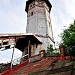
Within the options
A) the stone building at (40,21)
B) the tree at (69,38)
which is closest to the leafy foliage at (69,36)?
the tree at (69,38)

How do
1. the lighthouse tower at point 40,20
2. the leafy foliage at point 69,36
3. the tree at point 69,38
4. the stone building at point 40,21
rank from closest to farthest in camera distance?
the tree at point 69,38
the leafy foliage at point 69,36
the stone building at point 40,21
the lighthouse tower at point 40,20

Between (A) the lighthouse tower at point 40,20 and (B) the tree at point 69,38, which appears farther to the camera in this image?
(A) the lighthouse tower at point 40,20

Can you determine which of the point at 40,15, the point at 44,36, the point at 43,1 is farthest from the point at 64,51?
the point at 43,1

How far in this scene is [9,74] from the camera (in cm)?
1463

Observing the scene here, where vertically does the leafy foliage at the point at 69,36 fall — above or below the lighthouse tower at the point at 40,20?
below

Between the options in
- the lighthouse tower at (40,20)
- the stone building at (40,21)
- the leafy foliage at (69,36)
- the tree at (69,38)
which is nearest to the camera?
the tree at (69,38)

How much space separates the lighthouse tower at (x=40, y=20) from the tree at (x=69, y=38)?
17.1 ft

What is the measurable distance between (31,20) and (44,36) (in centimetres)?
397

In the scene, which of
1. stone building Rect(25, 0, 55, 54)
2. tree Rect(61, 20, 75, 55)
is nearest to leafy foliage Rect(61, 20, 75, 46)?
tree Rect(61, 20, 75, 55)

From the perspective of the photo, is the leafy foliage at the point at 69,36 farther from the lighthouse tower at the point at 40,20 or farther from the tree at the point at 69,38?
the lighthouse tower at the point at 40,20

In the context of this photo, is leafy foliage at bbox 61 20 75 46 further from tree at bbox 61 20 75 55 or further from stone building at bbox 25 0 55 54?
stone building at bbox 25 0 55 54

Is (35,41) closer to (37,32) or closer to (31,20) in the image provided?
(37,32)

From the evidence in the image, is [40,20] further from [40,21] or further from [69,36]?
[69,36]

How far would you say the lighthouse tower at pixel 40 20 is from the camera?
2706 cm
